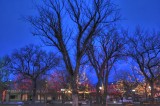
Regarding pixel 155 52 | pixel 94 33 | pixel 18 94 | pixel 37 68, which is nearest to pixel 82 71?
pixel 37 68

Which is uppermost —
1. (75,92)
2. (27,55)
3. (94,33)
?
(27,55)

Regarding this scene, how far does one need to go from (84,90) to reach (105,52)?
1749 inches

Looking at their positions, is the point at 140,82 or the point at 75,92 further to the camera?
the point at 140,82

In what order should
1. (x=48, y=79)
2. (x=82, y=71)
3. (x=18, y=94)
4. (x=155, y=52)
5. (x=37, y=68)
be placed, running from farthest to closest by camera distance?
(x=18, y=94)
(x=48, y=79)
(x=82, y=71)
(x=37, y=68)
(x=155, y=52)

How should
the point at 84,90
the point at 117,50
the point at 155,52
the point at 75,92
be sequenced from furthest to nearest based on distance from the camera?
the point at 84,90, the point at 155,52, the point at 117,50, the point at 75,92

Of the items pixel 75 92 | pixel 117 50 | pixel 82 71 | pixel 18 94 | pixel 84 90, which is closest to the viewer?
pixel 75 92

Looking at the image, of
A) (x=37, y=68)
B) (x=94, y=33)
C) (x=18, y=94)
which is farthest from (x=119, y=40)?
(x=18, y=94)

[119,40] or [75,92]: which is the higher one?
[119,40]

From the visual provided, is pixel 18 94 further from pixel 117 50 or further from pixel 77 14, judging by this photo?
pixel 77 14

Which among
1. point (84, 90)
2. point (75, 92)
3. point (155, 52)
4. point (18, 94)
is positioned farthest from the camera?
point (18, 94)

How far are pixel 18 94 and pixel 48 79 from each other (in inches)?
1122

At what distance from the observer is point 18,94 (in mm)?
116250

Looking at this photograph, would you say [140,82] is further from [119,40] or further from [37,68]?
[119,40]

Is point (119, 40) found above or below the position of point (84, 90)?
above
